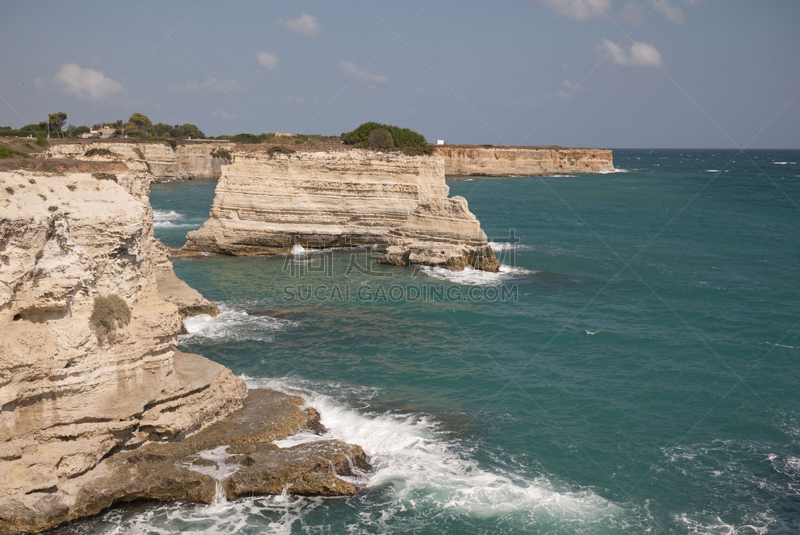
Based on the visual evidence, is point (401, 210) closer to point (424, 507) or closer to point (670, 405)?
point (670, 405)

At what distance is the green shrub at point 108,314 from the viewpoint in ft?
38.2

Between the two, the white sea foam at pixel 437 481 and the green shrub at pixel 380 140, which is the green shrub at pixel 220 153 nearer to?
the green shrub at pixel 380 140

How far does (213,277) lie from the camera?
30.2 metres

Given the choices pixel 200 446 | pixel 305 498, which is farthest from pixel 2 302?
pixel 305 498

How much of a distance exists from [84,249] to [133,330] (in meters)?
1.92

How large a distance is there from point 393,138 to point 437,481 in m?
29.7

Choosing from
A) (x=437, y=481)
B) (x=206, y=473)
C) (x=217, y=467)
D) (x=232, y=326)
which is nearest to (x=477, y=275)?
(x=232, y=326)

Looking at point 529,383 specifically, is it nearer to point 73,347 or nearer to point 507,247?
point 73,347

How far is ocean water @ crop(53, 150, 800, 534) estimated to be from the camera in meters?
11.6

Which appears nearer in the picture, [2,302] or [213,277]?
[2,302]

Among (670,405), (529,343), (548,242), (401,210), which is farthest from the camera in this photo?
(548,242)

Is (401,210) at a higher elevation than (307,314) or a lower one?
higher

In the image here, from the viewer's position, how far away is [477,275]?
1220 inches

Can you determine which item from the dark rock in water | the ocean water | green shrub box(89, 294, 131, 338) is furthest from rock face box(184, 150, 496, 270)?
green shrub box(89, 294, 131, 338)
